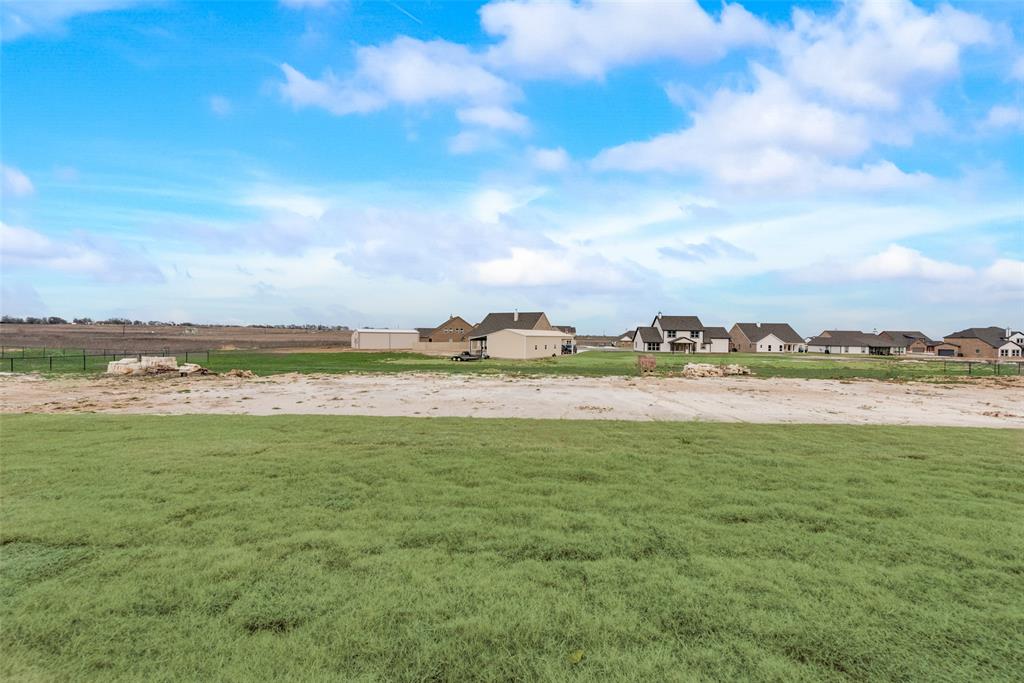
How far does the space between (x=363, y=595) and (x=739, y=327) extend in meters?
109

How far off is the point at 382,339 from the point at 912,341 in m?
112

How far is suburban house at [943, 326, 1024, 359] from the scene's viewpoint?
87.8m

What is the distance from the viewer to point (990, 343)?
3494 inches

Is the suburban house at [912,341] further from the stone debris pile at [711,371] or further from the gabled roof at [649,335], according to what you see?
the stone debris pile at [711,371]

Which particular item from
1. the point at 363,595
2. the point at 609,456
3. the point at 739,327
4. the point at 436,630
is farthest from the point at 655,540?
the point at 739,327

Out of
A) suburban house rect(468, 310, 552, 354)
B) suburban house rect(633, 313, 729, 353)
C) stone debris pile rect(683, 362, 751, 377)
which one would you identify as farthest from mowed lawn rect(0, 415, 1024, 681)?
suburban house rect(633, 313, 729, 353)

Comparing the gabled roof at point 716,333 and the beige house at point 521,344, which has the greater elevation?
the gabled roof at point 716,333

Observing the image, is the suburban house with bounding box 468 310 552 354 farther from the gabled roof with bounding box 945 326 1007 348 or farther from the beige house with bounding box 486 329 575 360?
the gabled roof with bounding box 945 326 1007 348

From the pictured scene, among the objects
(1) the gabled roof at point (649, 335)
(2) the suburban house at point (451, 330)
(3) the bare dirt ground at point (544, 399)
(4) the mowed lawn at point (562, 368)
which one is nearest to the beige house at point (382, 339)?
(2) the suburban house at point (451, 330)

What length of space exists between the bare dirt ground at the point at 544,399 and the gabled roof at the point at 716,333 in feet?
222

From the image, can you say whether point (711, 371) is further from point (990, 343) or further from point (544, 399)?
point (990, 343)

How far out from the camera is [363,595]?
3787mm

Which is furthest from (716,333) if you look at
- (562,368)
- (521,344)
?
(562,368)

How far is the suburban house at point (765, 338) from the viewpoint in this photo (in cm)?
9838
